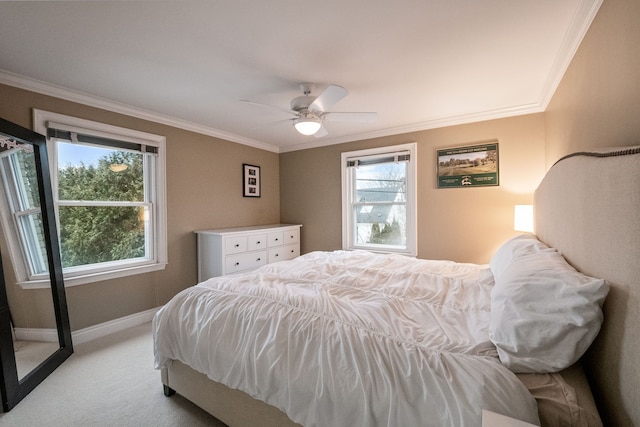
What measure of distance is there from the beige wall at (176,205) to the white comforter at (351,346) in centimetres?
153

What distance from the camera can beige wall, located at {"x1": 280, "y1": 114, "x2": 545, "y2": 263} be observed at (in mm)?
2975

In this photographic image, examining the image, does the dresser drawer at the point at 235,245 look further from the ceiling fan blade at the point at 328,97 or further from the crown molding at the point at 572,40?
the crown molding at the point at 572,40

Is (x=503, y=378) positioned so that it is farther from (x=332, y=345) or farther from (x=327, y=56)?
(x=327, y=56)

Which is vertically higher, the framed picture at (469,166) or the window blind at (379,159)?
the window blind at (379,159)

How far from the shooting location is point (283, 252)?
421 cm

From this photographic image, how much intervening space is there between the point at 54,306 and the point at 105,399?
1.09 meters

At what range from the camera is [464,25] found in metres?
1.63

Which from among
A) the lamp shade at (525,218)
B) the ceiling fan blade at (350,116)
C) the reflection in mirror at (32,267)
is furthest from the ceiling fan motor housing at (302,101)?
the lamp shade at (525,218)

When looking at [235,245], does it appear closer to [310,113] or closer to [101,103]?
[310,113]

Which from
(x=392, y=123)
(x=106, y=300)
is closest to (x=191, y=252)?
(x=106, y=300)

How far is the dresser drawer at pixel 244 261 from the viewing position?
3.33 meters

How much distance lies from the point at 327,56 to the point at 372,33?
1.24 ft

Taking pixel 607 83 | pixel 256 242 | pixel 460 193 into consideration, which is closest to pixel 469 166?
pixel 460 193

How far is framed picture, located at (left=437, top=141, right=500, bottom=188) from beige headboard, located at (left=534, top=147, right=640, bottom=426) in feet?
7.04
